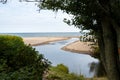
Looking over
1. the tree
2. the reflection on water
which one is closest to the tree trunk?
the tree

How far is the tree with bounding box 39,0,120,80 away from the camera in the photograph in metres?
7.06

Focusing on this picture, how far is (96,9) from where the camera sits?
7.08 metres

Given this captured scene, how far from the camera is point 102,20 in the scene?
7684 mm

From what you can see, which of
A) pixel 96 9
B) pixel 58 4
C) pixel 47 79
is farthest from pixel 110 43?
pixel 47 79

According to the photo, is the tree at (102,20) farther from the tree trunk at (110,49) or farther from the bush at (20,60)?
the bush at (20,60)

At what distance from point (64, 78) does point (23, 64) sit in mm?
4534

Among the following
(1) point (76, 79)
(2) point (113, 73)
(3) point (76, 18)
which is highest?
(3) point (76, 18)

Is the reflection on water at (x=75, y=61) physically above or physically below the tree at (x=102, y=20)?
below

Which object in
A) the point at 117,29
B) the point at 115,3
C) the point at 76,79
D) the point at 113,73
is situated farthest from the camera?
the point at 76,79

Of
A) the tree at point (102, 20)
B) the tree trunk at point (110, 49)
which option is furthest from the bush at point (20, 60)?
the tree trunk at point (110, 49)

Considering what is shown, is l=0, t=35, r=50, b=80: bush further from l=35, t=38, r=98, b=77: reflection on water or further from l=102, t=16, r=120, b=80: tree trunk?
l=35, t=38, r=98, b=77: reflection on water

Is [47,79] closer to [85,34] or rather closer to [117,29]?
[85,34]

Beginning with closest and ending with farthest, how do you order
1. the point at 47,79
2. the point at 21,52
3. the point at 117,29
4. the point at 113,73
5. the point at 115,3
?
the point at 115,3, the point at 117,29, the point at 113,73, the point at 21,52, the point at 47,79

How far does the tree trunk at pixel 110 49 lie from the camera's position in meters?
7.67
